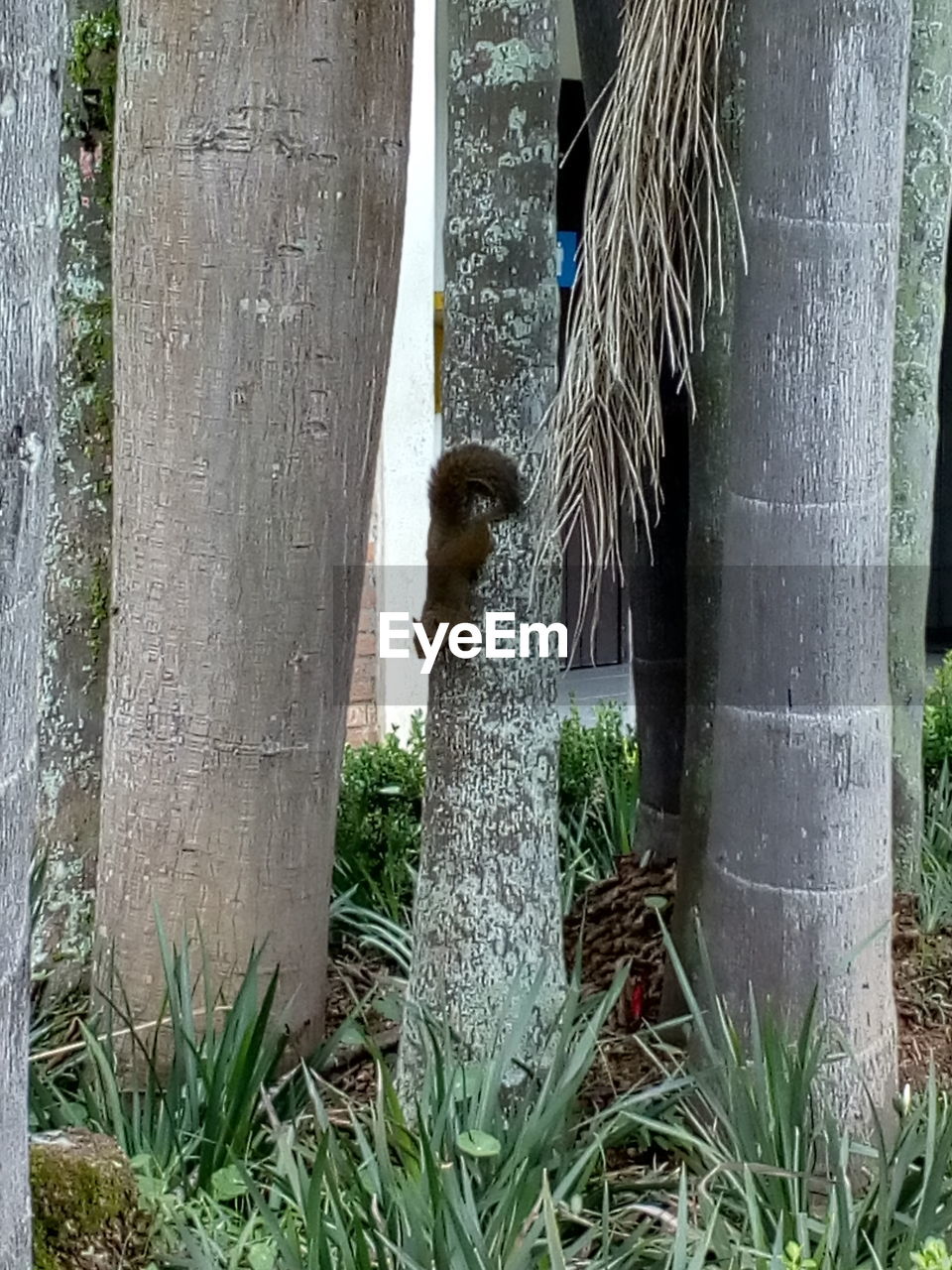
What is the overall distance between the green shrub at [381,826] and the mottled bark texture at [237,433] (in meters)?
0.89

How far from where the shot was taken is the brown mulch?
298 cm

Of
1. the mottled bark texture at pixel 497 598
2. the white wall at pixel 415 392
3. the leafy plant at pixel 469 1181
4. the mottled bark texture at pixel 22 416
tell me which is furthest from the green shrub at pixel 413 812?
the mottled bark texture at pixel 22 416

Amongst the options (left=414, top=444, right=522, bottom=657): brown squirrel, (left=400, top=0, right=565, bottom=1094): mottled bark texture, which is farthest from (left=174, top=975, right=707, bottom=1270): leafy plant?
(left=414, top=444, right=522, bottom=657): brown squirrel

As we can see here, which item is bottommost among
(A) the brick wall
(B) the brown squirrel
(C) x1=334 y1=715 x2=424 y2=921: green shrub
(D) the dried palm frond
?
(C) x1=334 y1=715 x2=424 y2=921: green shrub

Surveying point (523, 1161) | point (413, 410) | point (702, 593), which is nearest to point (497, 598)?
point (702, 593)

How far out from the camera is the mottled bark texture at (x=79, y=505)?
11.0 ft

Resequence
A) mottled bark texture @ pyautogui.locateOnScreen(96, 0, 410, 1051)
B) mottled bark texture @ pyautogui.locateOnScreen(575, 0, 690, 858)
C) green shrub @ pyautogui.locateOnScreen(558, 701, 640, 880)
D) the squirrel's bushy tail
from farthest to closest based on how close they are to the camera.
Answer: green shrub @ pyautogui.locateOnScreen(558, 701, 640, 880) < mottled bark texture @ pyautogui.locateOnScreen(575, 0, 690, 858) < mottled bark texture @ pyautogui.locateOnScreen(96, 0, 410, 1051) < the squirrel's bushy tail

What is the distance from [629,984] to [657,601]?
0.94 meters

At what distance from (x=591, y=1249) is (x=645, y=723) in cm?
169

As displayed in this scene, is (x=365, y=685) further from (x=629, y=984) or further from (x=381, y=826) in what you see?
(x=629, y=984)

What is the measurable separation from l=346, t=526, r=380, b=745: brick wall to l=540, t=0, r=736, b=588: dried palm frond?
4.08m

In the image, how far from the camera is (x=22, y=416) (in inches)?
55.7

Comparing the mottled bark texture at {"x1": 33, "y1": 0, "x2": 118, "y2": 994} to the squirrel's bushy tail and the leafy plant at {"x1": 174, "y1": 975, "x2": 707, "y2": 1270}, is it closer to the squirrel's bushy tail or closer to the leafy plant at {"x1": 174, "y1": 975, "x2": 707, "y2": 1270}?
the leafy plant at {"x1": 174, "y1": 975, "x2": 707, "y2": 1270}

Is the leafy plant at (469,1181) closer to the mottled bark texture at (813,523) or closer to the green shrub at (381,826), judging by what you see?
the mottled bark texture at (813,523)
